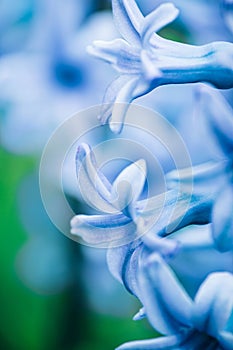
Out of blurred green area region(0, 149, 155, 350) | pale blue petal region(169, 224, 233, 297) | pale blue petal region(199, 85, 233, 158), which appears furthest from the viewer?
blurred green area region(0, 149, 155, 350)

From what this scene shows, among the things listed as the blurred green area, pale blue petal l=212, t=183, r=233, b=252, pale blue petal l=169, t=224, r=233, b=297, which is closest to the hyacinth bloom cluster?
pale blue petal l=212, t=183, r=233, b=252

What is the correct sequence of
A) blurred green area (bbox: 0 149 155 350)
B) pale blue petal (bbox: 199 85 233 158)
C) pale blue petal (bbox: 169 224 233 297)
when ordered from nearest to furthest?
1. pale blue petal (bbox: 199 85 233 158)
2. pale blue petal (bbox: 169 224 233 297)
3. blurred green area (bbox: 0 149 155 350)

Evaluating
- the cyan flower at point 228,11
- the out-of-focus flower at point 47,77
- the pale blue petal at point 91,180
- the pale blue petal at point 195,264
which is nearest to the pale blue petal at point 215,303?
the pale blue petal at point 91,180

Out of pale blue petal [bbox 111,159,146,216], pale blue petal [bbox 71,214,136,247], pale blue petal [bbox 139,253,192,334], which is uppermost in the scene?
pale blue petal [bbox 111,159,146,216]

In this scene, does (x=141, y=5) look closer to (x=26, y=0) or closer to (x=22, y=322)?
(x=26, y=0)

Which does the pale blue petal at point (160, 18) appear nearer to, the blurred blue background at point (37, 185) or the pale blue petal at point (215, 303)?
the pale blue petal at point (215, 303)

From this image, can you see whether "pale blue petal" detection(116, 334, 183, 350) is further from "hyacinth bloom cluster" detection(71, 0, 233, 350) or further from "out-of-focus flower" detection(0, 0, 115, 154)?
"out-of-focus flower" detection(0, 0, 115, 154)

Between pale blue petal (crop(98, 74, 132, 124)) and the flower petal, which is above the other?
the flower petal

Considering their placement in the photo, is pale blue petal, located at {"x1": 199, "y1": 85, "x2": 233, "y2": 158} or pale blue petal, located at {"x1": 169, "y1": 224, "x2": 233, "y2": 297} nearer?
pale blue petal, located at {"x1": 199, "y1": 85, "x2": 233, "y2": 158}

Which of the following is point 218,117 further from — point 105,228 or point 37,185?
point 37,185
